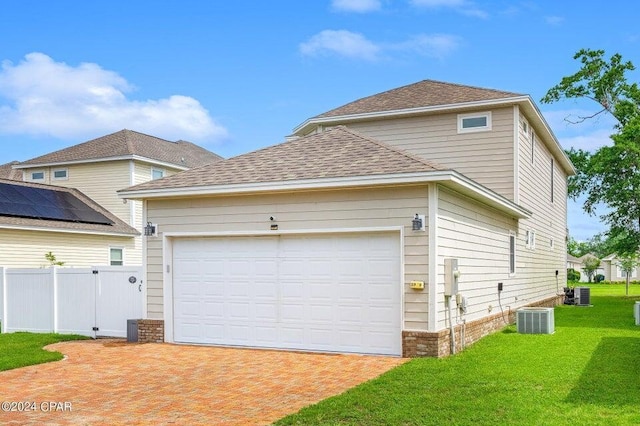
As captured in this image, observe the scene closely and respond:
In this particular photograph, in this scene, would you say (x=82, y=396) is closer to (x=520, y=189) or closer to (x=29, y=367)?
(x=29, y=367)

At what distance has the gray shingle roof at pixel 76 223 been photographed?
1914 cm

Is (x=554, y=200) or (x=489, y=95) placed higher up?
(x=489, y=95)

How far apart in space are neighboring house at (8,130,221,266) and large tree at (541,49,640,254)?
60.1 feet

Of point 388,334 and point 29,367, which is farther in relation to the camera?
point 388,334

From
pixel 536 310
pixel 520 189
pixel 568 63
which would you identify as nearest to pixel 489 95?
pixel 520 189

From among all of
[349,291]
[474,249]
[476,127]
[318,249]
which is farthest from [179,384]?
[476,127]

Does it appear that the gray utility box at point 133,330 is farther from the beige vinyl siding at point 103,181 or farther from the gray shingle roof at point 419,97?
the beige vinyl siding at point 103,181

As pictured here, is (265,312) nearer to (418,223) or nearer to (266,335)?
(266,335)

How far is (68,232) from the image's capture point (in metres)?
20.9

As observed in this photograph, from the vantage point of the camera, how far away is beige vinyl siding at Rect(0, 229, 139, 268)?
61.9ft

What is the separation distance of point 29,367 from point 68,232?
461 inches

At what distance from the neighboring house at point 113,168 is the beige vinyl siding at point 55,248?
866mm

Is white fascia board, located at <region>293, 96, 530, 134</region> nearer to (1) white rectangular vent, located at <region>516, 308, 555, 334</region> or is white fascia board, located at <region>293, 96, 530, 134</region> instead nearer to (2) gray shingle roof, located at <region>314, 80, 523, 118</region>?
(2) gray shingle roof, located at <region>314, 80, 523, 118</region>

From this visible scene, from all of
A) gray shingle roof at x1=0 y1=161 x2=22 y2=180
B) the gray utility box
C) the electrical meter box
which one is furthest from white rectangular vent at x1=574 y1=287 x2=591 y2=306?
gray shingle roof at x1=0 y1=161 x2=22 y2=180
